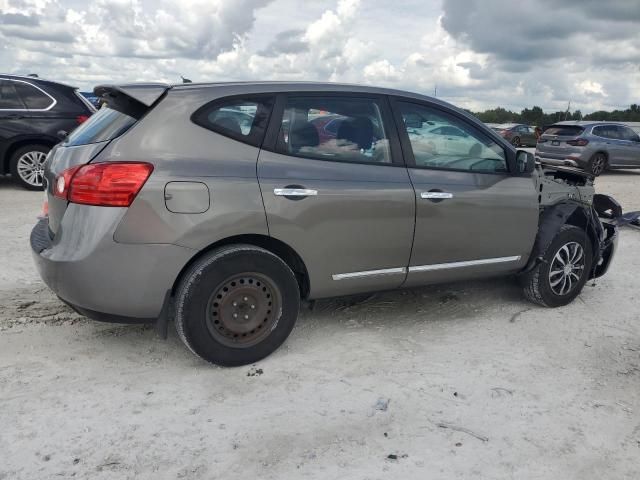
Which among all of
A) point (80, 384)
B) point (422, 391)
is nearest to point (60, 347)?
point (80, 384)

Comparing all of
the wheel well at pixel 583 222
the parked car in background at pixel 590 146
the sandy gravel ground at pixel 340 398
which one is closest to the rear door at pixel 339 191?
the sandy gravel ground at pixel 340 398

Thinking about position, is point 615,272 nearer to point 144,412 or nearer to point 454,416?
point 454,416

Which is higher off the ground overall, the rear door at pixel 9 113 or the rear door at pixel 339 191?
the rear door at pixel 9 113

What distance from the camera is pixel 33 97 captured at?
842 cm

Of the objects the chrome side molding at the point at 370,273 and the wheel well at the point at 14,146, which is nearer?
the chrome side molding at the point at 370,273

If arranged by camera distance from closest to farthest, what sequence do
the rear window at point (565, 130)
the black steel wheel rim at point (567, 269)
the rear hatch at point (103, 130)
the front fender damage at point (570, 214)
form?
the rear hatch at point (103, 130) < the front fender damage at point (570, 214) < the black steel wheel rim at point (567, 269) < the rear window at point (565, 130)

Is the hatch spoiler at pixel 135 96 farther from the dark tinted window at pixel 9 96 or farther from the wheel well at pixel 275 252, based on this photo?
the dark tinted window at pixel 9 96

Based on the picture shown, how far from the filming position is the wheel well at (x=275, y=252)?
3125 mm

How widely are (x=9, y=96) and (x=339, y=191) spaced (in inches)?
280

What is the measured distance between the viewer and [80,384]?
306cm

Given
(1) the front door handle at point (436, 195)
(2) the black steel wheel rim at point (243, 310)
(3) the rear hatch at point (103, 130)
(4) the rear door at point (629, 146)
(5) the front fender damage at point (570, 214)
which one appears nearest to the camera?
(3) the rear hatch at point (103, 130)

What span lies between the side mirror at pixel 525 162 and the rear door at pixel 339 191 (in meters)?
1.04

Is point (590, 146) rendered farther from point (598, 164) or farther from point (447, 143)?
point (447, 143)

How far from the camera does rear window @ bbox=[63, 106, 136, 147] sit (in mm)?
3067
